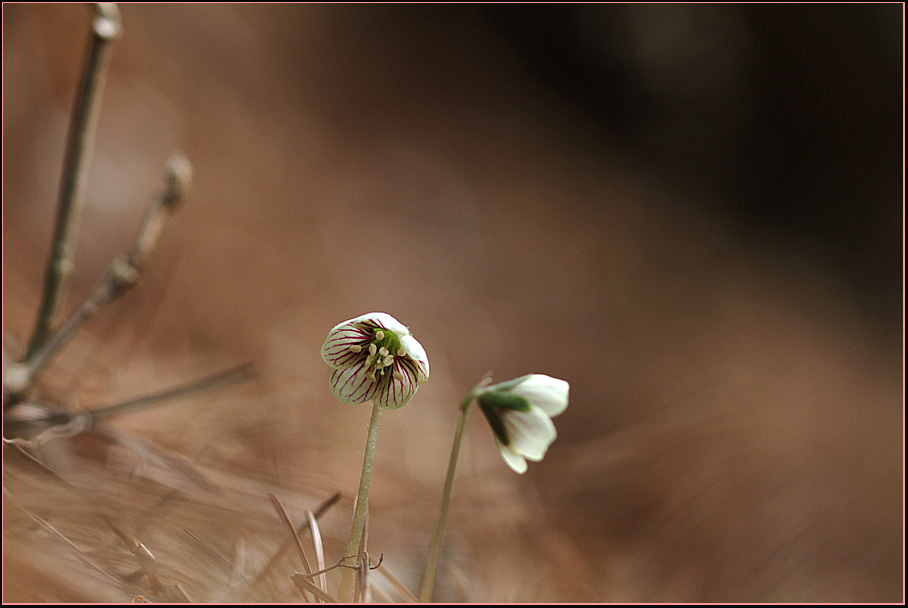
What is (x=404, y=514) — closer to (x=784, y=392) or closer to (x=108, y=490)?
(x=108, y=490)

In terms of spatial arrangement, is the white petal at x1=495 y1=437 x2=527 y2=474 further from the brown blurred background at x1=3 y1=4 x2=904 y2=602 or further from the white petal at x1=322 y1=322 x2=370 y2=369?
the brown blurred background at x1=3 y1=4 x2=904 y2=602

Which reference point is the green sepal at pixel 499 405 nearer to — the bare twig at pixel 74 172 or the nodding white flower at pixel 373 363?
the nodding white flower at pixel 373 363

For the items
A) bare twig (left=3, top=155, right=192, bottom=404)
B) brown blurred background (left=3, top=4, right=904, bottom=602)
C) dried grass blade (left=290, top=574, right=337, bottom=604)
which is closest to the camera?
dried grass blade (left=290, top=574, right=337, bottom=604)

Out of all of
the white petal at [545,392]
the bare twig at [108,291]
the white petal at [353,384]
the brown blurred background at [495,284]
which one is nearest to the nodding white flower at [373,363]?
the white petal at [353,384]

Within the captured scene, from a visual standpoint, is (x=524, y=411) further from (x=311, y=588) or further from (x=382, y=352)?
(x=311, y=588)

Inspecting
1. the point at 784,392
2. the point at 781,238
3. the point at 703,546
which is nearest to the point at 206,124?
the point at 703,546

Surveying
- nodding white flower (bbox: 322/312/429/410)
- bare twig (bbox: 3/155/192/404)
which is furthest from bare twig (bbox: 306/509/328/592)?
bare twig (bbox: 3/155/192/404)

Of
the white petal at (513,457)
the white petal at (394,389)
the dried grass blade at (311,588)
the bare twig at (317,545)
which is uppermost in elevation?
the white petal at (394,389)
